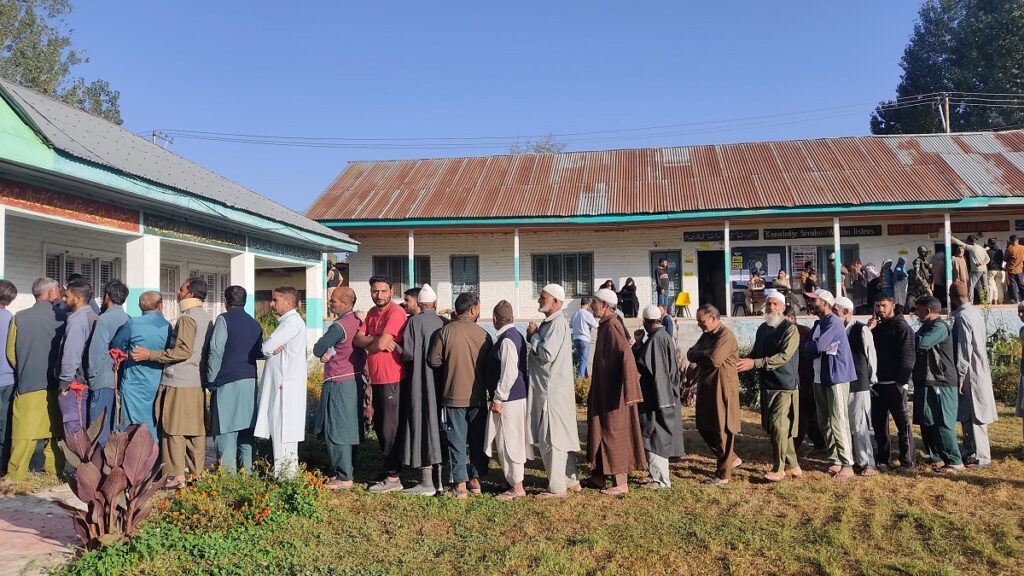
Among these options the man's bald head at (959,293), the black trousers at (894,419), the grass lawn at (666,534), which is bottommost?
the grass lawn at (666,534)

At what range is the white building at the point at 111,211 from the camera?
284 inches

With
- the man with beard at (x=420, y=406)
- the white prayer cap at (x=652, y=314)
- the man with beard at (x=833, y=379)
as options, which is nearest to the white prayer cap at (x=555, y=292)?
the white prayer cap at (x=652, y=314)

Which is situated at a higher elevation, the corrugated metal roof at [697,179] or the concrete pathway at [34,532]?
the corrugated metal roof at [697,179]

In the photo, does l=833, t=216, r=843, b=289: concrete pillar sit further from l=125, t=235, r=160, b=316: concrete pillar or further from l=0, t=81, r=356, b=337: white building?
l=125, t=235, r=160, b=316: concrete pillar

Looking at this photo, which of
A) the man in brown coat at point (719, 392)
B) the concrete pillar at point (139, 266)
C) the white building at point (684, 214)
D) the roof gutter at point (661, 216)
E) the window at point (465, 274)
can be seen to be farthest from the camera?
the window at point (465, 274)

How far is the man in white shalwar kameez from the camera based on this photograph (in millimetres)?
5535

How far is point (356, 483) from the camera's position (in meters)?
6.11

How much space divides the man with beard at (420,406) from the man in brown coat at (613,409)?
4.32 ft

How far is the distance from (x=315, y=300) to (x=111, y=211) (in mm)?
7452

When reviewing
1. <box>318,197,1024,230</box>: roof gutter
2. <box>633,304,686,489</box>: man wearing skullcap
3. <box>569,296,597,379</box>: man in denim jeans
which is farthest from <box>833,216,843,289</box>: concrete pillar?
<box>633,304,686,489</box>: man wearing skullcap

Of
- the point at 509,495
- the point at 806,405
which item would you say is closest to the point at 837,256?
the point at 806,405

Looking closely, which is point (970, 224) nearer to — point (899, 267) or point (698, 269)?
point (899, 267)

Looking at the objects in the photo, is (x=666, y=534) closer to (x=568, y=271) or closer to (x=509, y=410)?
(x=509, y=410)

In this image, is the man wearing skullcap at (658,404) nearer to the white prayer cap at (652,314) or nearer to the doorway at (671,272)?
the white prayer cap at (652,314)
